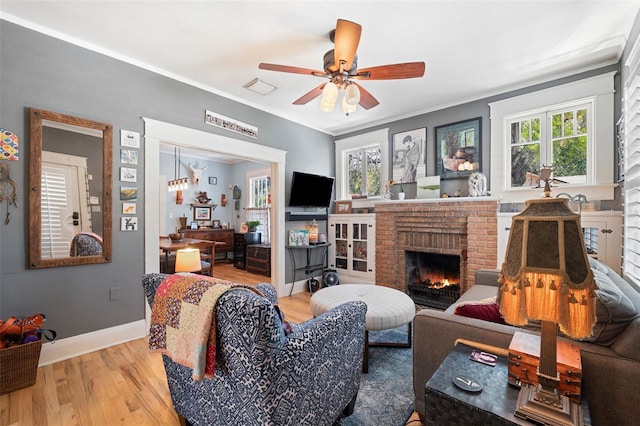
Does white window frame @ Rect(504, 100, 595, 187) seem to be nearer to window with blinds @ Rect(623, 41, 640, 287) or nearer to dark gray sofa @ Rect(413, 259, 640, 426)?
window with blinds @ Rect(623, 41, 640, 287)

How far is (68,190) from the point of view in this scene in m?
2.40

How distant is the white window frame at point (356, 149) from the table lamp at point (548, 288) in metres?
3.57

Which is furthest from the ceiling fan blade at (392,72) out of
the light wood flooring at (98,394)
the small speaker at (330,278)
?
the small speaker at (330,278)

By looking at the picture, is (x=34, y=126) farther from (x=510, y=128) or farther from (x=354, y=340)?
(x=510, y=128)

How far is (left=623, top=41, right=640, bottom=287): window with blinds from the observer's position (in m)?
1.96

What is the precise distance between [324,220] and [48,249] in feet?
11.5

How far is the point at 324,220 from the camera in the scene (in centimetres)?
489

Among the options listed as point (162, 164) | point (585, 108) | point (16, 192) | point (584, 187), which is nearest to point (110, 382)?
point (16, 192)

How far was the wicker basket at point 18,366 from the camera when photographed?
1859 mm

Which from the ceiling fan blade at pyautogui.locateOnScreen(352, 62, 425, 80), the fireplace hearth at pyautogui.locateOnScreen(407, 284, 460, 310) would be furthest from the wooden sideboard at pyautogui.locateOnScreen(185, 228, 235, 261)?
the ceiling fan blade at pyautogui.locateOnScreen(352, 62, 425, 80)

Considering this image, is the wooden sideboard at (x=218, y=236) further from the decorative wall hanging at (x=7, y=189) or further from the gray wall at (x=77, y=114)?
the decorative wall hanging at (x=7, y=189)

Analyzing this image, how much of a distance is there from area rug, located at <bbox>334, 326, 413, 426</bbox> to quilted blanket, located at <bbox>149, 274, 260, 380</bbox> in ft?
3.29

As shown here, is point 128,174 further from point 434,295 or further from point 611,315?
point 434,295

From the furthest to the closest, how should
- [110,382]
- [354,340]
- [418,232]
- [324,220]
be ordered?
[324,220]
[418,232]
[110,382]
[354,340]
